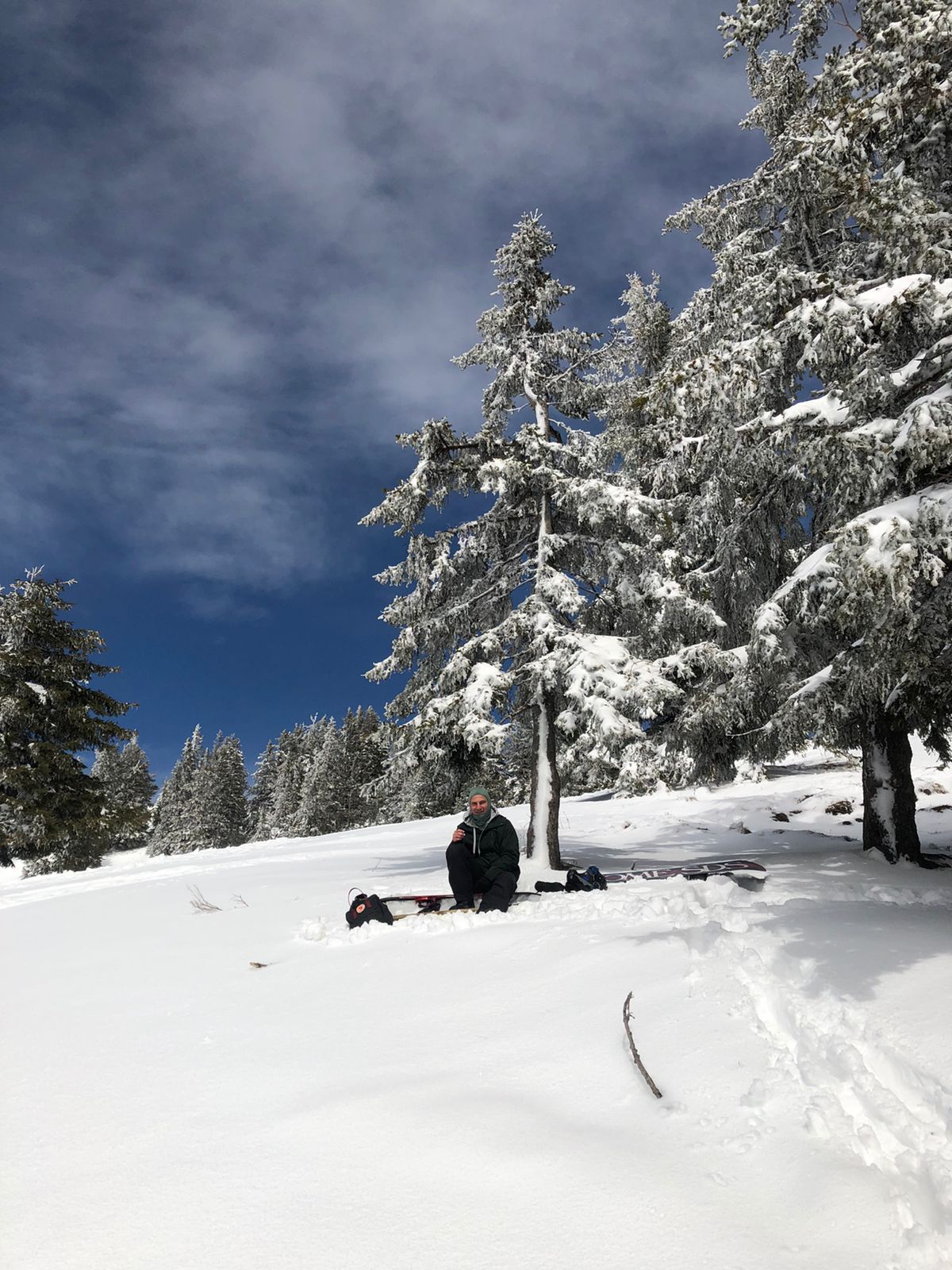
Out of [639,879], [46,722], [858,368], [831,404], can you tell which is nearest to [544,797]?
[639,879]

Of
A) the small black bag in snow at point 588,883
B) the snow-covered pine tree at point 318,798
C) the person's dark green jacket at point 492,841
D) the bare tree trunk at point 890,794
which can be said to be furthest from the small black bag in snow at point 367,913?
the snow-covered pine tree at point 318,798

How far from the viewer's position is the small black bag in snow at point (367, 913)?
6965 mm

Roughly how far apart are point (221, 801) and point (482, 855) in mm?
51608

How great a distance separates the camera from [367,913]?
23.0 ft

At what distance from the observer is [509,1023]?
409 centimetres

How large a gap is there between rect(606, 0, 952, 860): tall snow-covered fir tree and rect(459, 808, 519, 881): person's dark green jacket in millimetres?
3121

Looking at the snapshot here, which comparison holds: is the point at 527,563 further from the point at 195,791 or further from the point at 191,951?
the point at 195,791

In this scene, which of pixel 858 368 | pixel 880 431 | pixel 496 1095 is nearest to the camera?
pixel 496 1095

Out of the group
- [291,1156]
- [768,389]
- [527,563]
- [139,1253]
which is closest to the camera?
[139,1253]

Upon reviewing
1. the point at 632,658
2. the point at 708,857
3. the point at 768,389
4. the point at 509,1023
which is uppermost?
the point at 768,389

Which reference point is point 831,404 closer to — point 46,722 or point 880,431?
point 880,431

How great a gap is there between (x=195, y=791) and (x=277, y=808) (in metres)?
7.19

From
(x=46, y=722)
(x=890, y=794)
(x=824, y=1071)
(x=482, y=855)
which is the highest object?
(x=46, y=722)

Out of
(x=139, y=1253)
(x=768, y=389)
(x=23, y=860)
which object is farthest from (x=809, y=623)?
(x=23, y=860)
